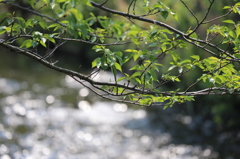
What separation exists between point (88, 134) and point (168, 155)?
2.20 metres

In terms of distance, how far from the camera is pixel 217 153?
7957mm

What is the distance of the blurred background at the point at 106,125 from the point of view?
25.9 ft

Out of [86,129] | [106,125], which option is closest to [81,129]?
[86,129]

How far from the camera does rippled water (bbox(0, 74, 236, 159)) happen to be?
7820 millimetres

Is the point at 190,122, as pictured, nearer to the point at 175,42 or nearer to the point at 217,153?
the point at 217,153

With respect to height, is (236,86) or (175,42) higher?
(175,42)

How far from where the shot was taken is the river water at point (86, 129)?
309 inches

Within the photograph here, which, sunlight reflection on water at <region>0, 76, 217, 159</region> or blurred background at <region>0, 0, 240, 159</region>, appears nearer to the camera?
sunlight reflection on water at <region>0, 76, 217, 159</region>

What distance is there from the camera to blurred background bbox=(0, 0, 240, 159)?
7.91 metres

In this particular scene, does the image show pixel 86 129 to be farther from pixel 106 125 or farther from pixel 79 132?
pixel 106 125

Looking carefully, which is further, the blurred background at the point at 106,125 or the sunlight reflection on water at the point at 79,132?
the blurred background at the point at 106,125

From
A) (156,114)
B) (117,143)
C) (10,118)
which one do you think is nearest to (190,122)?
(156,114)

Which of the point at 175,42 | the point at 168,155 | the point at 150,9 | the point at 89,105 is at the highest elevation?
the point at 89,105

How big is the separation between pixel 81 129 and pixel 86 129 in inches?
5.5
